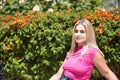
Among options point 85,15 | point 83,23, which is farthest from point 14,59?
point 83,23

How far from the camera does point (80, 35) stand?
183 inches

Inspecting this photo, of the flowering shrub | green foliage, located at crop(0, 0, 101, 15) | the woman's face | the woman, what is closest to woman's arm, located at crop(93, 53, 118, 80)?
the woman

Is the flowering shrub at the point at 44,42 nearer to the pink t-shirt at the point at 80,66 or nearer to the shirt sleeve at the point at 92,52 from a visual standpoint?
the pink t-shirt at the point at 80,66

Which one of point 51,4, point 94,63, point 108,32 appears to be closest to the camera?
point 94,63

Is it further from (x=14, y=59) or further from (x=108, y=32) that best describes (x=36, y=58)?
(x=108, y=32)

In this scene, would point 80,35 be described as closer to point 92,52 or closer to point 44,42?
point 92,52

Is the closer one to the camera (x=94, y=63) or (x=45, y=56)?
(x=94, y=63)

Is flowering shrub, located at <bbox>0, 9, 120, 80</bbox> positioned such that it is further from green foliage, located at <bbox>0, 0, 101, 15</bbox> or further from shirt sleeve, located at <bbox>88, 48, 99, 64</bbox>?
shirt sleeve, located at <bbox>88, 48, 99, 64</bbox>

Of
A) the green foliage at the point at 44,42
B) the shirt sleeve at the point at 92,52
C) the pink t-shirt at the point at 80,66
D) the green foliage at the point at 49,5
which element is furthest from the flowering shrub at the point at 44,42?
the shirt sleeve at the point at 92,52

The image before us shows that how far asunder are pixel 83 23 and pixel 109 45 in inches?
73.6

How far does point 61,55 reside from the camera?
21.2ft

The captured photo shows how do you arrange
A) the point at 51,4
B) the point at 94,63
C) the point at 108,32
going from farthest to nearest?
the point at 51,4 < the point at 108,32 < the point at 94,63

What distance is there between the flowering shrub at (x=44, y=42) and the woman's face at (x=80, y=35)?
1603 millimetres

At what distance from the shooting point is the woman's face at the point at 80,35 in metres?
4.66
